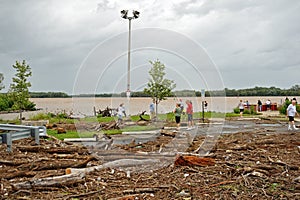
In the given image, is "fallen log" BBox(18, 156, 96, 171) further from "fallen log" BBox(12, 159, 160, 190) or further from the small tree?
the small tree

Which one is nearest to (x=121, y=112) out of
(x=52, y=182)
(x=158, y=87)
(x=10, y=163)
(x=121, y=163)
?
(x=158, y=87)

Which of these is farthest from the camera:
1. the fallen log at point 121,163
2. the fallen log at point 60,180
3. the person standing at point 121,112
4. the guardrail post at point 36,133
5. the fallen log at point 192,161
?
the person standing at point 121,112

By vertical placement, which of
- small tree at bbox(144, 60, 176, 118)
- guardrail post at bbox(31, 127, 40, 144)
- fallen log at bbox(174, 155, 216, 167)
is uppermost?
small tree at bbox(144, 60, 176, 118)

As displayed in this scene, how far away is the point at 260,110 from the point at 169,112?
28823 millimetres

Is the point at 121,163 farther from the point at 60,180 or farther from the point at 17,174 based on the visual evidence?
the point at 17,174

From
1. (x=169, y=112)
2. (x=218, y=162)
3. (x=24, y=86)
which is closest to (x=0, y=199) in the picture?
(x=218, y=162)

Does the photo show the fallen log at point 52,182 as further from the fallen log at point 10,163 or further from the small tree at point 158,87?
the small tree at point 158,87

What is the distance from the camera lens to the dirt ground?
23.4ft

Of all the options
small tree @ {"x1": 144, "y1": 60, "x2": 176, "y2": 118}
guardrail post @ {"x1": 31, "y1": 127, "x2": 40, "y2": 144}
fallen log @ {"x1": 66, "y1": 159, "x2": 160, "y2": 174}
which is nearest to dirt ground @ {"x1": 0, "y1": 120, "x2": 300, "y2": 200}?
fallen log @ {"x1": 66, "y1": 159, "x2": 160, "y2": 174}

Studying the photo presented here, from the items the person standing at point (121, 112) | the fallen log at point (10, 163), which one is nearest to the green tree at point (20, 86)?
the person standing at point (121, 112)

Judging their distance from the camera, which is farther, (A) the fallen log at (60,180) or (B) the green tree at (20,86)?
(B) the green tree at (20,86)

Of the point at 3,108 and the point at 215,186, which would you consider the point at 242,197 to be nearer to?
the point at 215,186

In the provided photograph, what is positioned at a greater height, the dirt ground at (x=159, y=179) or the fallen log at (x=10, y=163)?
the fallen log at (x=10, y=163)

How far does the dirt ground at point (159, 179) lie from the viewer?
7145mm
